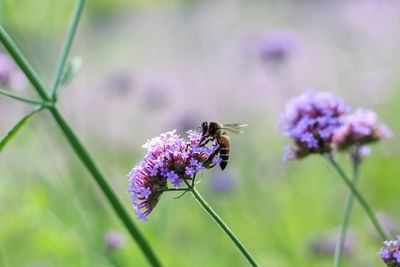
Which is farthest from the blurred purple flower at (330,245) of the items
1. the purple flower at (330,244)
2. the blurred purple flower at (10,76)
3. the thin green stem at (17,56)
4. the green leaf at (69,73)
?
the blurred purple flower at (10,76)

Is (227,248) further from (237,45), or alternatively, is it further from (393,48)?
(393,48)

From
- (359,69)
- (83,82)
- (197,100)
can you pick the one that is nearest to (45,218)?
(359,69)

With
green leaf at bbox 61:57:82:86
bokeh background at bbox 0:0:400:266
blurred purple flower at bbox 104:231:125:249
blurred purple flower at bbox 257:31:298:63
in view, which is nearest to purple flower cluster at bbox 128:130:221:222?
green leaf at bbox 61:57:82:86

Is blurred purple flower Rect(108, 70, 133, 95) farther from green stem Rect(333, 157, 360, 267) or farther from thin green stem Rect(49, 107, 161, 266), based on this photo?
thin green stem Rect(49, 107, 161, 266)

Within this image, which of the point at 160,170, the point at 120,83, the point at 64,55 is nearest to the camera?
the point at 160,170

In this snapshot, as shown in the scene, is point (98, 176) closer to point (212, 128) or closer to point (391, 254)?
point (212, 128)

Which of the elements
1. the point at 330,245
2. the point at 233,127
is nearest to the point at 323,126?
the point at 233,127

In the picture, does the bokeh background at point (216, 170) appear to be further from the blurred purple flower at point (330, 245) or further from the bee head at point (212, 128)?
the bee head at point (212, 128)
